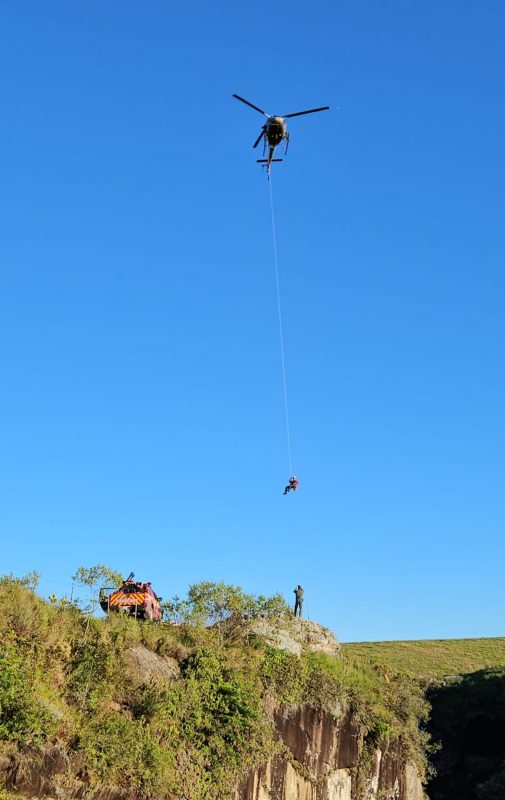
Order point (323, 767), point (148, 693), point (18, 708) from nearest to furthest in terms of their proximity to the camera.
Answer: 1. point (18, 708)
2. point (148, 693)
3. point (323, 767)

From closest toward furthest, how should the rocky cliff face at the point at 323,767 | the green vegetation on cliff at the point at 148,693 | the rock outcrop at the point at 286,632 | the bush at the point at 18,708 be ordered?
the bush at the point at 18,708 → the green vegetation on cliff at the point at 148,693 → the rocky cliff face at the point at 323,767 → the rock outcrop at the point at 286,632

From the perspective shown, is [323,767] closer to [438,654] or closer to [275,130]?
[275,130]

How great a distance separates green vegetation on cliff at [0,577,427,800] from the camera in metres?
17.2

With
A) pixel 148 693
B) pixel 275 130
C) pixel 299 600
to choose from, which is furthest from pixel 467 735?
pixel 275 130

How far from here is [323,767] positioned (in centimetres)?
2827

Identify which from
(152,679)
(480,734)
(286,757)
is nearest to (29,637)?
(152,679)

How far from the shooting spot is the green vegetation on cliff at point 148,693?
17.2 m

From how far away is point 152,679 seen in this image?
21.4m

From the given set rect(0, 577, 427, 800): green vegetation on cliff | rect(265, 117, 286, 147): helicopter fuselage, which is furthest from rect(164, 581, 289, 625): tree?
rect(265, 117, 286, 147): helicopter fuselage

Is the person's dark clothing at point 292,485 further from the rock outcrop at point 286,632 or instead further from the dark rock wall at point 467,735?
the dark rock wall at point 467,735

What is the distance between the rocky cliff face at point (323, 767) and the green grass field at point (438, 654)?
48.7ft

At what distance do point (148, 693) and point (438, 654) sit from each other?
46135 mm

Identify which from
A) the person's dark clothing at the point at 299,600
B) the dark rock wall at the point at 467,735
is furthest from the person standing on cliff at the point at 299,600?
the dark rock wall at the point at 467,735

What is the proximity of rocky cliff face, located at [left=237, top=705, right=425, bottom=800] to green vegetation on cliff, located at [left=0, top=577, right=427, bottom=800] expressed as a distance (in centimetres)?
72
